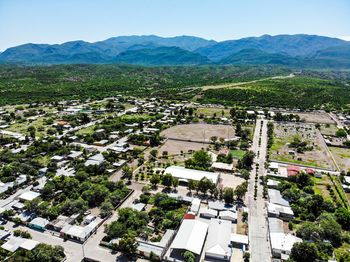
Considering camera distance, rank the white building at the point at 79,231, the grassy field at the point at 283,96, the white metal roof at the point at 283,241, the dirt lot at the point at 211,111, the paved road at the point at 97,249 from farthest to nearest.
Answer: the grassy field at the point at 283,96
the dirt lot at the point at 211,111
the white building at the point at 79,231
the white metal roof at the point at 283,241
the paved road at the point at 97,249

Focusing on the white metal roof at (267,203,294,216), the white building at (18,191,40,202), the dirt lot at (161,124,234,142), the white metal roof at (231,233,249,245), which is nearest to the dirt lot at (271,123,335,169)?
the dirt lot at (161,124,234,142)

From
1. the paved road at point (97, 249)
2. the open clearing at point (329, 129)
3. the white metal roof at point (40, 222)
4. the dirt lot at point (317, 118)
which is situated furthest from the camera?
the dirt lot at point (317, 118)

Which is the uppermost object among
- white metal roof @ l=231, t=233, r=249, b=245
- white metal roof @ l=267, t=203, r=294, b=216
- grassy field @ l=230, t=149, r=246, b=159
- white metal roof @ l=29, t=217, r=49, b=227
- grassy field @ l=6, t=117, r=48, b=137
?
grassy field @ l=6, t=117, r=48, b=137

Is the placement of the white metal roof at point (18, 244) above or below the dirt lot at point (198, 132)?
below

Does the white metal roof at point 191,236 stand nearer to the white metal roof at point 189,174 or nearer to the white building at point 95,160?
the white metal roof at point 189,174

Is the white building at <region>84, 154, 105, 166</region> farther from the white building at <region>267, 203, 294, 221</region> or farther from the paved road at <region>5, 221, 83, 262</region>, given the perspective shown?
the white building at <region>267, 203, 294, 221</region>

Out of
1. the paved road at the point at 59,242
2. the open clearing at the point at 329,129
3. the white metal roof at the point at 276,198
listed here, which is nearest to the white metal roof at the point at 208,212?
the white metal roof at the point at 276,198

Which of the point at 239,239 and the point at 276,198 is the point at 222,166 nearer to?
the point at 276,198
